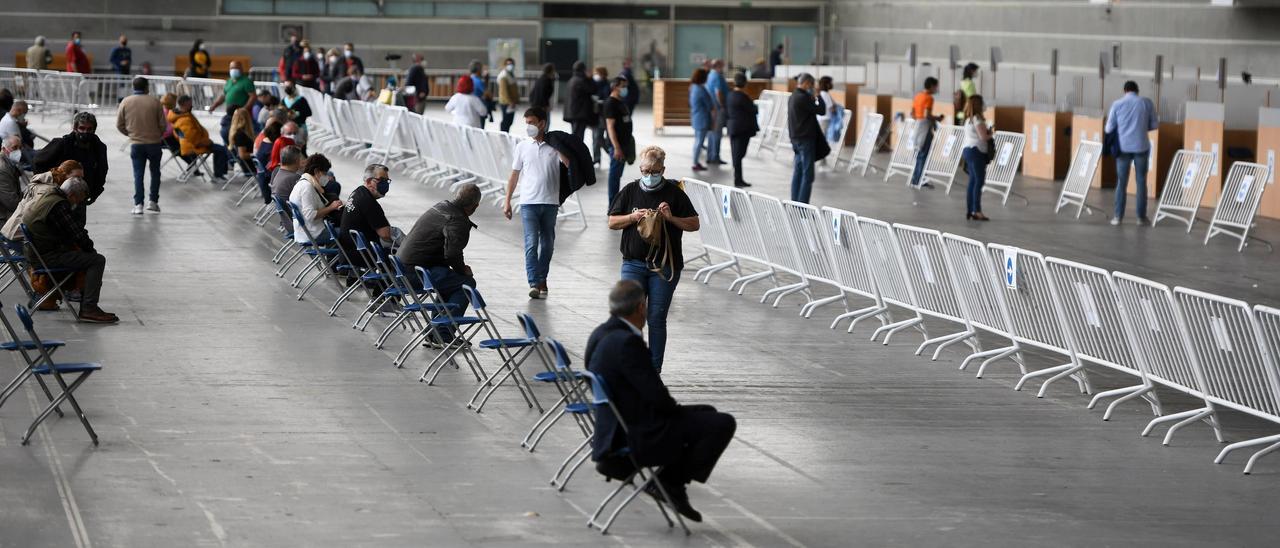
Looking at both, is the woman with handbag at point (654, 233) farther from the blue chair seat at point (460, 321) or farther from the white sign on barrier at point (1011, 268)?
the white sign on barrier at point (1011, 268)

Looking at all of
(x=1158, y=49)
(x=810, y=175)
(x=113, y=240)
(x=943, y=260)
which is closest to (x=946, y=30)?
(x=1158, y=49)

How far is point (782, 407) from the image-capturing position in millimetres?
10812

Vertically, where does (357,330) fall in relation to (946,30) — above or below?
below

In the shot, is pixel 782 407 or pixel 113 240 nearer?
pixel 782 407

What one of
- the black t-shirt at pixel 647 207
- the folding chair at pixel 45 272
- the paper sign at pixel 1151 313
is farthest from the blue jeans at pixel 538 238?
the paper sign at pixel 1151 313

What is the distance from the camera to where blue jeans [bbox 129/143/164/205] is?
20.5 meters

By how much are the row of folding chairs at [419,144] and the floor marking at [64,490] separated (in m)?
11.4

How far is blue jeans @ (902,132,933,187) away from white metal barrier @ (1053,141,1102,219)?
9.74 feet

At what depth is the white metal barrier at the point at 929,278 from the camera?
1273 cm

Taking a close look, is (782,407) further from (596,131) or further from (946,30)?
(946,30)

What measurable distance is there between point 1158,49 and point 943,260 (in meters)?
22.9

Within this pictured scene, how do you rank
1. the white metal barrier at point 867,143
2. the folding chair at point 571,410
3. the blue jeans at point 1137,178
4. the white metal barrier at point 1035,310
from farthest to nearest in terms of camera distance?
1. the white metal barrier at point 867,143
2. the blue jeans at point 1137,178
3. the white metal barrier at point 1035,310
4. the folding chair at point 571,410

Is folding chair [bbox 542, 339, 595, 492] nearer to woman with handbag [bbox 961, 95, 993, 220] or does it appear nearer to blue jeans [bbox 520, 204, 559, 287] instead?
blue jeans [bbox 520, 204, 559, 287]

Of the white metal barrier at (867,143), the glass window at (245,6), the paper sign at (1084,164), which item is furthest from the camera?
the glass window at (245,6)
